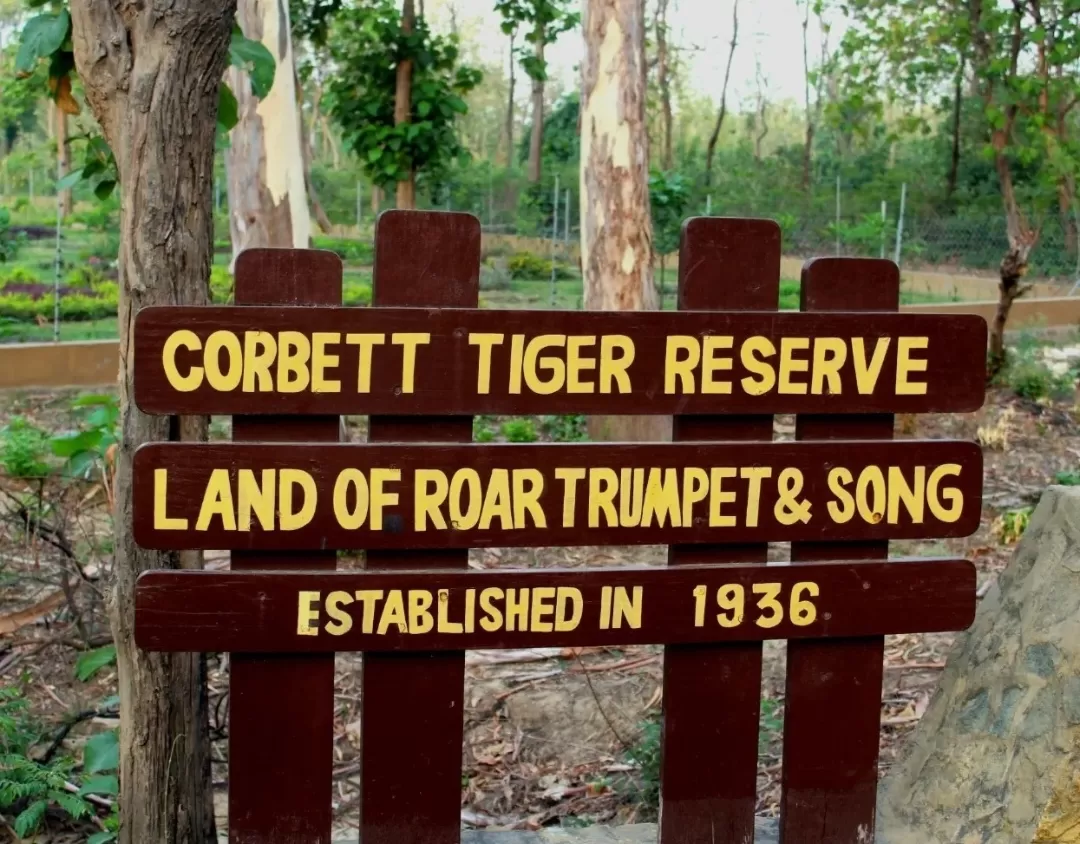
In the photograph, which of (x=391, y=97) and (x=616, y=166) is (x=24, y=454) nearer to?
(x=616, y=166)

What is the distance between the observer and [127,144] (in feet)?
8.60

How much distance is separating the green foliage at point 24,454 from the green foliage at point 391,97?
5.06 metres

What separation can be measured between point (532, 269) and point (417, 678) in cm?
1812

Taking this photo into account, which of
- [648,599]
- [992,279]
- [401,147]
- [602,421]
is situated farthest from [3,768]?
[992,279]

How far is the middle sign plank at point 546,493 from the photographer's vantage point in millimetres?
2508

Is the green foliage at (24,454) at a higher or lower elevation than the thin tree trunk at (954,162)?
lower

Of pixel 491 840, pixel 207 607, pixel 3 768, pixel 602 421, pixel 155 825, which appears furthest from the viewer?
pixel 602 421

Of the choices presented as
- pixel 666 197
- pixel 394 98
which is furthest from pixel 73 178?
pixel 666 197

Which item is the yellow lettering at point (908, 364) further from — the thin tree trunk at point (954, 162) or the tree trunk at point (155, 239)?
the thin tree trunk at point (954, 162)

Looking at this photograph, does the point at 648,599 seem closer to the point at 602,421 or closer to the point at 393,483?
the point at 393,483

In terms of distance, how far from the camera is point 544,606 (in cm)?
264

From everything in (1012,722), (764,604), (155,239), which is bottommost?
(1012,722)

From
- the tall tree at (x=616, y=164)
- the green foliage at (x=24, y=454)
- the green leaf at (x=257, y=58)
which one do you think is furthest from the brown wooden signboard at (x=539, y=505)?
the tall tree at (x=616, y=164)

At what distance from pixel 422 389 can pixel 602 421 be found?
664 centimetres
